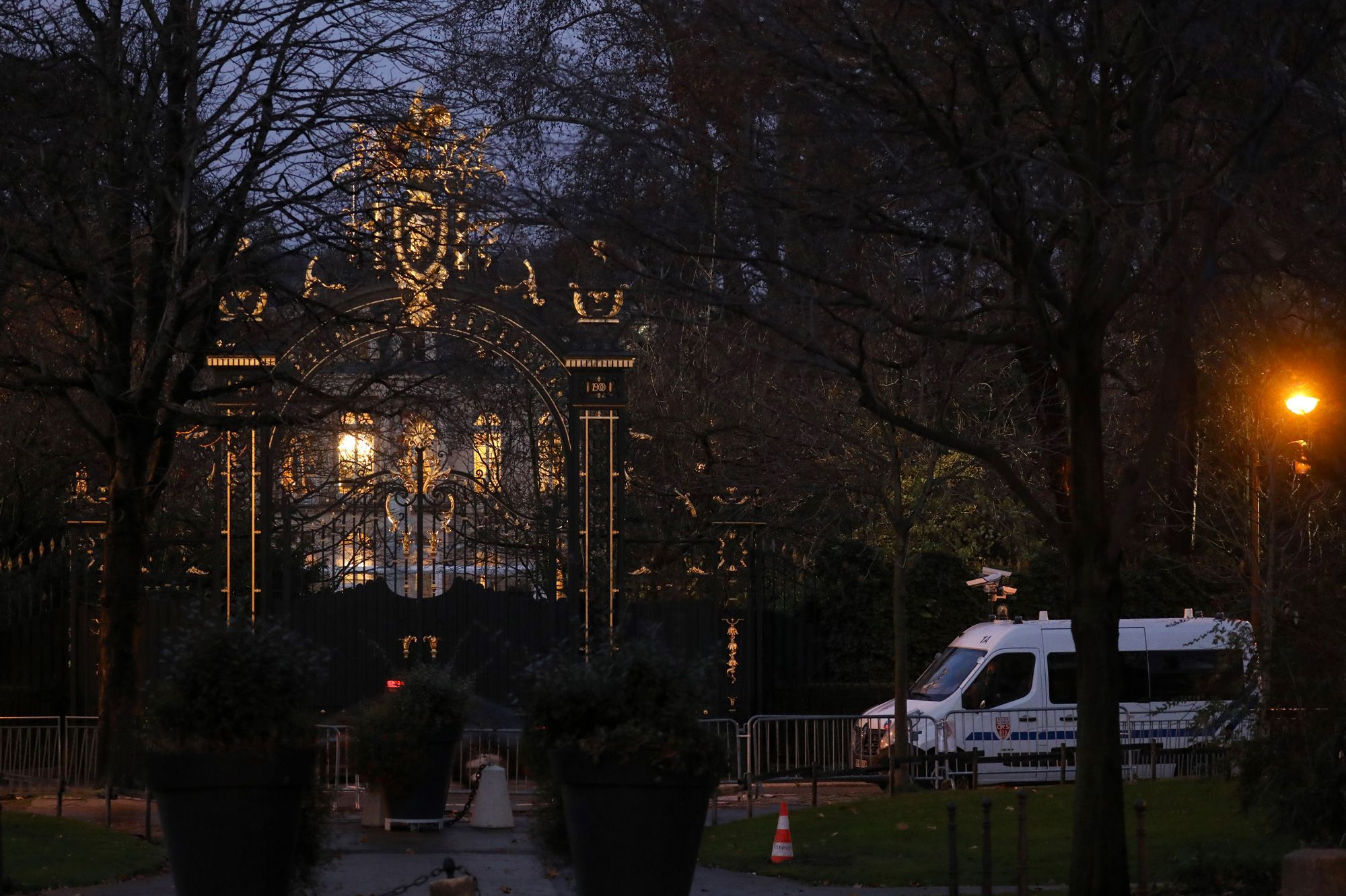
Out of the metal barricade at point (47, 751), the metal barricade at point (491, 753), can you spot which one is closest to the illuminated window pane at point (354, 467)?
the metal barricade at point (491, 753)

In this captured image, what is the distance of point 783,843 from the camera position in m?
13.7

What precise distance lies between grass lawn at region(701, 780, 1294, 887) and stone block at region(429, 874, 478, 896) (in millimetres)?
4472

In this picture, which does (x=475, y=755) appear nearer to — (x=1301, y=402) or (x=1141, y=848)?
(x=1301, y=402)

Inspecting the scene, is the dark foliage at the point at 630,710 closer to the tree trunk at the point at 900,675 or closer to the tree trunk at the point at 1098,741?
the tree trunk at the point at 1098,741

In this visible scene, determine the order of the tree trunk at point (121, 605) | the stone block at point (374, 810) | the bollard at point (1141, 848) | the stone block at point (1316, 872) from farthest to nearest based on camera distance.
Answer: the tree trunk at point (121, 605)
the stone block at point (374, 810)
the bollard at point (1141, 848)
the stone block at point (1316, 872)

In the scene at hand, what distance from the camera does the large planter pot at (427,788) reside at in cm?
1516

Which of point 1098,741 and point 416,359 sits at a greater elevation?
point 416,359

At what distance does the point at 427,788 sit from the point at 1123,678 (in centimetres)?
1053

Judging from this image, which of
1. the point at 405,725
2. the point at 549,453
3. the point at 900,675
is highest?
Result: the point at 549,453

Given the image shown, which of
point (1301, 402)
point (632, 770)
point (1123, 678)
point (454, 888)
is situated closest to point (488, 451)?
point (1123, 678)

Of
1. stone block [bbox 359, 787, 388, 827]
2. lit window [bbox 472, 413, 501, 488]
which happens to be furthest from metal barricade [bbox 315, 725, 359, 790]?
lit window [bbox 472, 413, 501, 488]

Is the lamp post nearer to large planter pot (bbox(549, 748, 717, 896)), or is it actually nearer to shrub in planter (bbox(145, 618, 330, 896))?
large planter pot (bbox(549, 748, 717, 896))

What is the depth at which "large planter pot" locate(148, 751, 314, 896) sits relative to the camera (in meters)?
9.26

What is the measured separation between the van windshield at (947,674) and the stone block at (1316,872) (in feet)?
41.7
